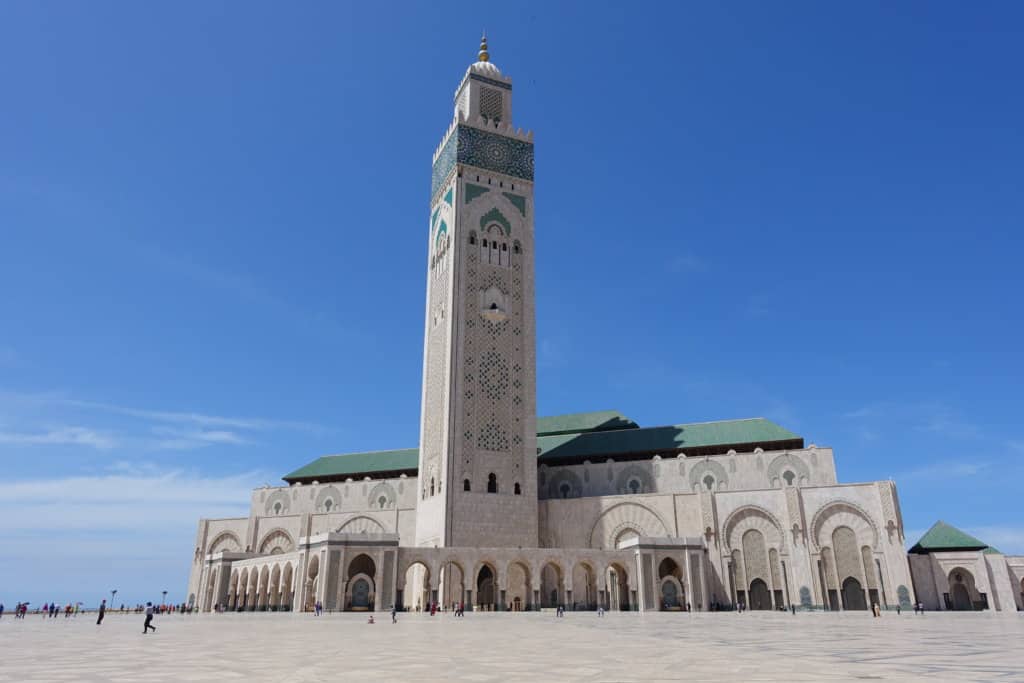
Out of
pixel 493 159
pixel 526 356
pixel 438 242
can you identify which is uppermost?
pixel 493 159

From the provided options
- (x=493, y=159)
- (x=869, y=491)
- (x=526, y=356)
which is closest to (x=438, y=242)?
(x=493, y=159)

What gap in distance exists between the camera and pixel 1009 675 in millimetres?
6445

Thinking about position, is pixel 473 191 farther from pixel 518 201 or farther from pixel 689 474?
pixel 689 474

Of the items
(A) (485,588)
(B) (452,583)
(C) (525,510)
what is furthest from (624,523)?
(B) (452,583)

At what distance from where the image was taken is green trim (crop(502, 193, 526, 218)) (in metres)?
42.7

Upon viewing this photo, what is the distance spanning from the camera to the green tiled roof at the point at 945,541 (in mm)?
35906

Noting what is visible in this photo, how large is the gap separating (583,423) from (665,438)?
24.0 feet

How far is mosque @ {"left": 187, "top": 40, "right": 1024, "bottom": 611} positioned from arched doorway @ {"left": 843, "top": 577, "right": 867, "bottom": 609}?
0.23 ft

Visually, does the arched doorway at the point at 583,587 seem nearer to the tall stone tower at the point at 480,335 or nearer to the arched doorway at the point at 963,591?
the tall stone tower at the point at 480,335

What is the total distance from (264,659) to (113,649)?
11.5ft

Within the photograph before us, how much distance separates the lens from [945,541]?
36344 mm

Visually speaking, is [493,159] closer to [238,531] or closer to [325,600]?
[325,600]

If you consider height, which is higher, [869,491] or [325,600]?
[869,491]

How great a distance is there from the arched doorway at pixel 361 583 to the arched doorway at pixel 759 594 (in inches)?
714
